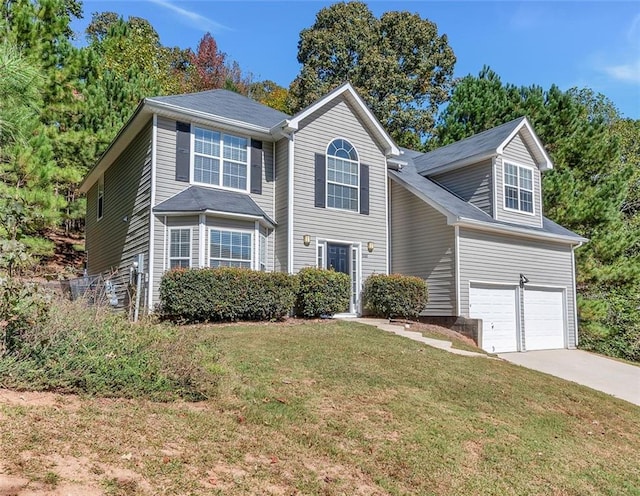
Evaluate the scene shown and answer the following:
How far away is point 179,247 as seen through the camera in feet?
39.9

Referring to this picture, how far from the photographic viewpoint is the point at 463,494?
14.3 feet

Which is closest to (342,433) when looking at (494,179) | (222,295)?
(222,295)

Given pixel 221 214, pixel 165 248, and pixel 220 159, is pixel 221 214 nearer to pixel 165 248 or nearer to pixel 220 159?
pixel 165 248

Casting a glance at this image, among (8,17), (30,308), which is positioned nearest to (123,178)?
(8,17)

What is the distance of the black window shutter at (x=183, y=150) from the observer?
1248cm

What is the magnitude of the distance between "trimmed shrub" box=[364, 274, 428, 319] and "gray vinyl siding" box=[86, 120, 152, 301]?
21.2 ft

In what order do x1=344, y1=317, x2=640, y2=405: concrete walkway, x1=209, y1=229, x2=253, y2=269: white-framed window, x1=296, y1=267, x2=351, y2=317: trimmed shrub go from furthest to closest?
x1=296, y1=267, x2=351, y2=317: trimmed shrub
x1=209, y1=229, x2=253, y2=269: white-framed window
x1=344, y1=317, x2=640, y2=405: concrete walkway

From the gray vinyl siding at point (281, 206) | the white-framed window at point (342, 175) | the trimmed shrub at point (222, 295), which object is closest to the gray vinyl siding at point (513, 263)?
the white-framed window at point (342, 175)

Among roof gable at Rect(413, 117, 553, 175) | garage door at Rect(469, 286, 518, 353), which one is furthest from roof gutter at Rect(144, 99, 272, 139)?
garage door at Rect(469, 286, 518, 353)

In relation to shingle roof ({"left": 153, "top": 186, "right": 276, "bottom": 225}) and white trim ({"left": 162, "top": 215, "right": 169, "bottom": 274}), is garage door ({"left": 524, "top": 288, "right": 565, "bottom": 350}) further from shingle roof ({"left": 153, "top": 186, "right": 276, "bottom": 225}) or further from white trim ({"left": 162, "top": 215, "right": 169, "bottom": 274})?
white trim ({"left": 162, "top": 215, "right": 169, "bottom": 274})

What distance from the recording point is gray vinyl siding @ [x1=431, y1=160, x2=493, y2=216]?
52.1ft

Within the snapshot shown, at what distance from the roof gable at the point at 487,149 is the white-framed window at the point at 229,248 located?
8.15 meters

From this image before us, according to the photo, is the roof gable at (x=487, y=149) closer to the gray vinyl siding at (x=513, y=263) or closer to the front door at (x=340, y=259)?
the gray vinyl siding at (x=513, y=263)

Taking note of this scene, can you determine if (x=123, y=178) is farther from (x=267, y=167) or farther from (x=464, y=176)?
(x=464, y=176)
